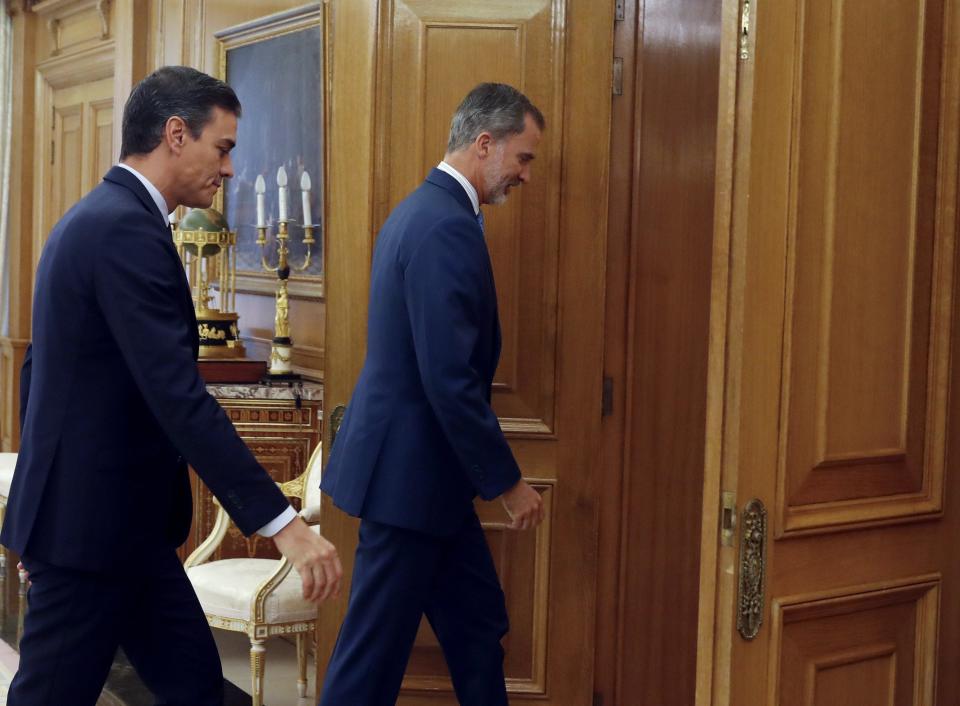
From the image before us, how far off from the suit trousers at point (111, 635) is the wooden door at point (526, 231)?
0.81 meters

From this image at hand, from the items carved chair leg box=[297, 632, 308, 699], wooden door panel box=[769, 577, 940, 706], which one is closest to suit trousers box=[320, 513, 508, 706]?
wooden door panel box=[769, 577, 940, 706]

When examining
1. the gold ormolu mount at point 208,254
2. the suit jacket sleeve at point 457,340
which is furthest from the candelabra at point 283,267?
the suit jacket sleeve at point 457,340

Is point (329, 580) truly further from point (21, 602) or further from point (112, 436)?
point (21, 602)

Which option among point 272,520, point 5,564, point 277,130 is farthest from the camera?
point 5,564

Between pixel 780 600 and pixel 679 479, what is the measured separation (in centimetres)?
142

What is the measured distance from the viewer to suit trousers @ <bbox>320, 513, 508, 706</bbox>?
2752mm

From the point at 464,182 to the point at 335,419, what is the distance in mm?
690

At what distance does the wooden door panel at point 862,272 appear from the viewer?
6.63 ft

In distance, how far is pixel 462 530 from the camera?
2883 mm

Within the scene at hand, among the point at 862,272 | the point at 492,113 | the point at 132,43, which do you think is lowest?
the point at 862,272

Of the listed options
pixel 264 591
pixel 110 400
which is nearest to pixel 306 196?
pixel 264 591

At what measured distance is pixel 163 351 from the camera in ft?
6.88

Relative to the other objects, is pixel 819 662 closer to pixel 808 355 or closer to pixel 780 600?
pixel 780 600

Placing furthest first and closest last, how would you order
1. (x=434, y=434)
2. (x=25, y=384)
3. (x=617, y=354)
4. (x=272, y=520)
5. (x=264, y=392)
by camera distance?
(x=264, y=392) < (x=617, y=354) < (x=434, y=434) < (x=25, y=384) < (x=272, y=520)
